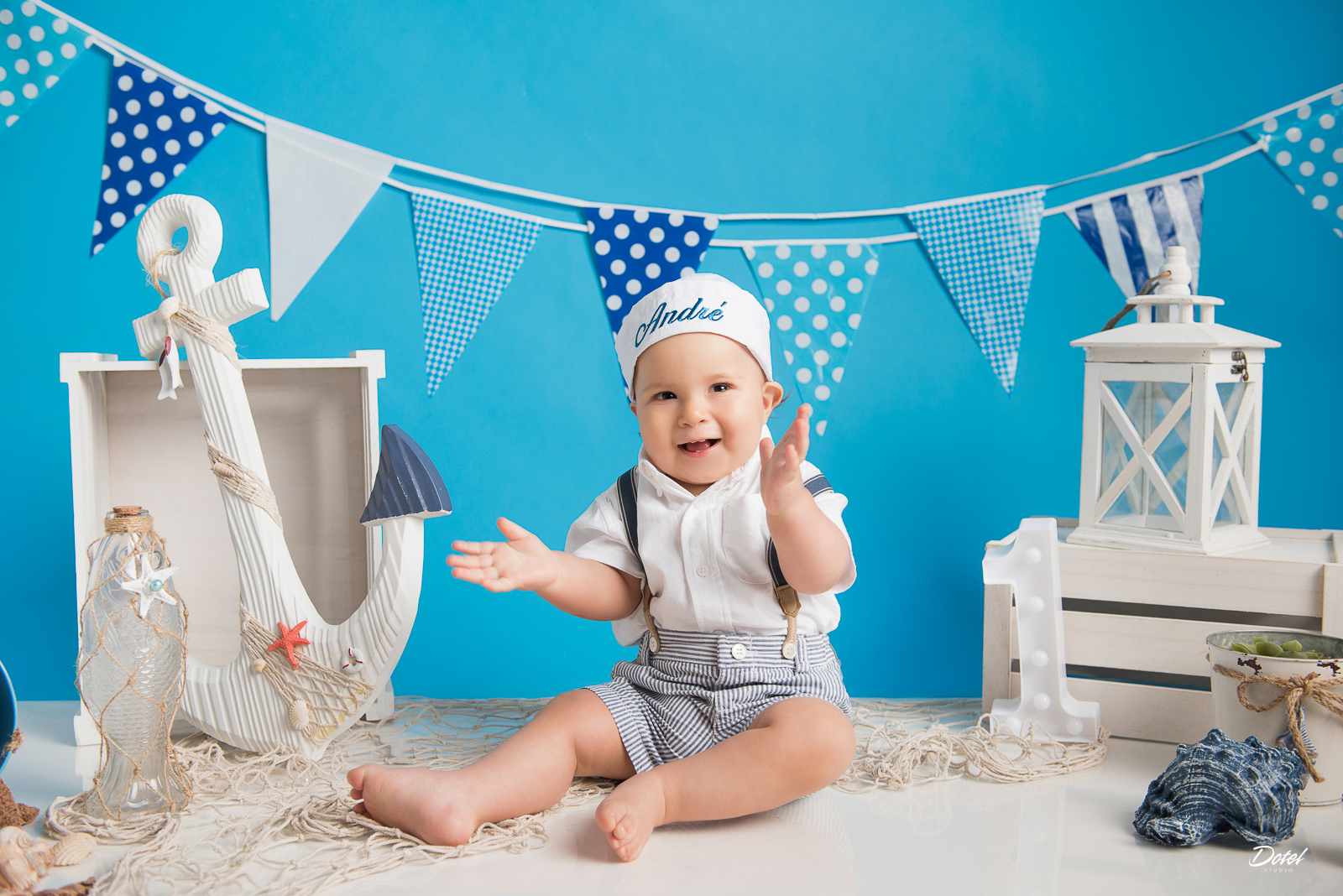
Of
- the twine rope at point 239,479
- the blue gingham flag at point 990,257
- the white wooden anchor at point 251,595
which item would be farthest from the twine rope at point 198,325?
the blue gingham flag at point 990,257

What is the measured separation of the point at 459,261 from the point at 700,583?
0.73 metres

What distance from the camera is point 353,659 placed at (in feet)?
3.89

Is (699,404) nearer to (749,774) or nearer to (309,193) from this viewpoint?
(749,774)

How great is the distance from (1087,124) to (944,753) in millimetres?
1018

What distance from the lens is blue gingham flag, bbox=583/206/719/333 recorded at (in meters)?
1.56

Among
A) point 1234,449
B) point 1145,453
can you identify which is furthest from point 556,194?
point 1234,449

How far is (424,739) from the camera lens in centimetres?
134

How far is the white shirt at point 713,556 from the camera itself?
3.82 ft

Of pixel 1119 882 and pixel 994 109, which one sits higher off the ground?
pixel 994 109

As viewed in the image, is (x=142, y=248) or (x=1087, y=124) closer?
(x=142, y=248)

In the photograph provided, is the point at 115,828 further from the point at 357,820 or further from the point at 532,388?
the point at 532,388

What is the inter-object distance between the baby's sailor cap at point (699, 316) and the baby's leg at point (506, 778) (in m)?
0.45

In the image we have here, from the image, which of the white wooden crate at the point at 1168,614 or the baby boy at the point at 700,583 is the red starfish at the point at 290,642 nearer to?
the baby boy at the point at 700,583

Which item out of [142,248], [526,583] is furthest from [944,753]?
[142,248]
